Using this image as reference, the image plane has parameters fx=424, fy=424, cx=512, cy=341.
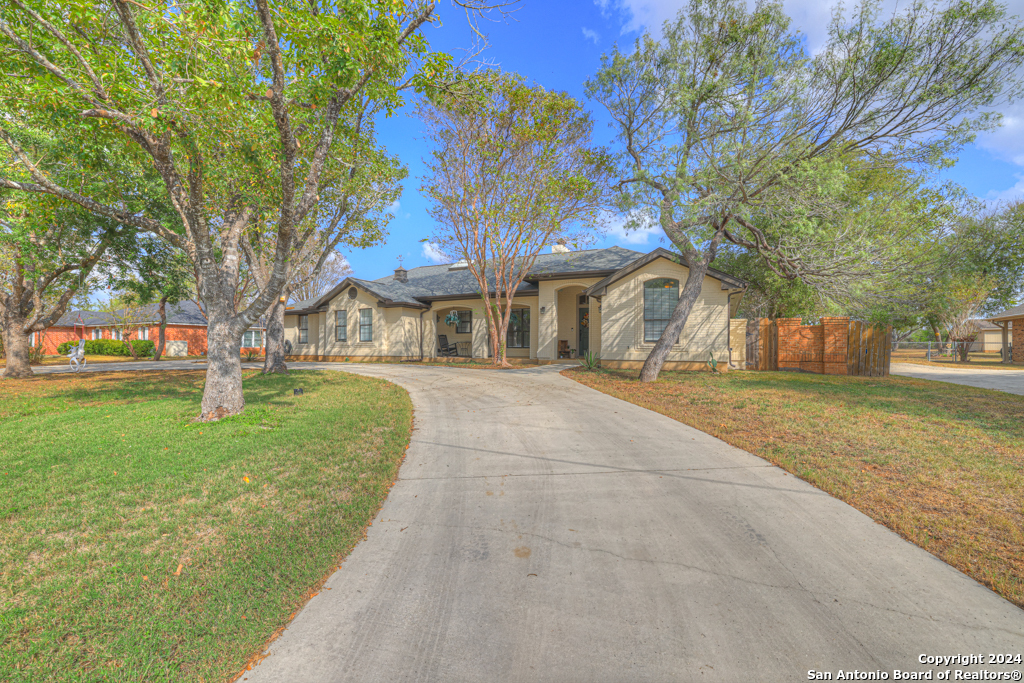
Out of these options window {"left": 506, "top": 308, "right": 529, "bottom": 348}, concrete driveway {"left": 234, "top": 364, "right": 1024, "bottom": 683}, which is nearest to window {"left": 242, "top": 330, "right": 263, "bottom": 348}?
window {"left": 506, "top": 308, "right": 529, "bottom": 348}

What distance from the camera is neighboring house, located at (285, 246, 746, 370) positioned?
1513cm

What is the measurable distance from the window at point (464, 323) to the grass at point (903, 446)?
1162cm

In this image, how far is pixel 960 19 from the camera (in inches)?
364

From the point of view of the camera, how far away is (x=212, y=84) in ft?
18.2

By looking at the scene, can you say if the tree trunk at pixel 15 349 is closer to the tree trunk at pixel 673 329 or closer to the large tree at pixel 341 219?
the large tree at pixel 341 219

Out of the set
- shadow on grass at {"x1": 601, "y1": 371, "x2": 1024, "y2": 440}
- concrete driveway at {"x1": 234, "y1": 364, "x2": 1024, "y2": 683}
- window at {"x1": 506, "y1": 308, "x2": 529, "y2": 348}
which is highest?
window at {"x1": 506, "y1": 308, "x2": 529, "y2": 348}

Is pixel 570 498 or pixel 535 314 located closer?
pixel 570 498

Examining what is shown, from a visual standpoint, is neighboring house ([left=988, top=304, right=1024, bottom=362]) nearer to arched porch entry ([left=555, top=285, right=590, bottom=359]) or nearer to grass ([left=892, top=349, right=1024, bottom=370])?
grass ([left=892, top=349, right=1024, bottom=370])

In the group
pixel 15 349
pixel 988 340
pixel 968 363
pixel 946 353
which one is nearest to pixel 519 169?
pixel 15 349

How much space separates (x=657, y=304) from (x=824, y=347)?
5.81 m

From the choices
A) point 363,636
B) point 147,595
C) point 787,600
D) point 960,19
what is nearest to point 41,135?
point 147,595

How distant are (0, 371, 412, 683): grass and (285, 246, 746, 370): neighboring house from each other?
1086 centimetres

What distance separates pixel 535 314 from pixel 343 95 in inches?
539

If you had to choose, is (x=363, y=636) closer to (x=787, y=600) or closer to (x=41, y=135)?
(x=787, y=600)
